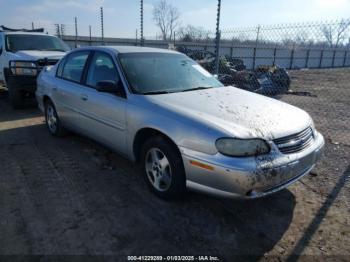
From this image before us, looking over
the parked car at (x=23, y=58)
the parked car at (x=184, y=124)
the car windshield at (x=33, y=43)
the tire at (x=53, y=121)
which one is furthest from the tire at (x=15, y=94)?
the parked car at (x=184, y=124)

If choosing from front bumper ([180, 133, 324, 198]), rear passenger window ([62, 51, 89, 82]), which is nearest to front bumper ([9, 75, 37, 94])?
rear passenger window ([62, 51, 89, 82])

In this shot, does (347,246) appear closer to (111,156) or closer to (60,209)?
(60,209)

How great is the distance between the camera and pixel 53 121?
5742mm

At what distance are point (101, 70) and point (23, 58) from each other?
444 cm

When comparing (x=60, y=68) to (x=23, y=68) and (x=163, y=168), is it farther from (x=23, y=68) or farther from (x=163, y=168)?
(x=163, y=168)

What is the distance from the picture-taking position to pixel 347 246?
2857 mm

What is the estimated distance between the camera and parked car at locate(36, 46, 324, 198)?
9.48 ft

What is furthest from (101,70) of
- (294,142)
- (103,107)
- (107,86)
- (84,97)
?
(294,142)

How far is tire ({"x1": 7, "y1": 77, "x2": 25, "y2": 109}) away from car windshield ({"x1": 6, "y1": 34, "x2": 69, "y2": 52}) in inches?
50.2

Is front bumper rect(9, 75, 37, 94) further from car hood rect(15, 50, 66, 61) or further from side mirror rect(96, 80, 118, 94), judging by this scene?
side mirror rect(96, 80, 118, 94)

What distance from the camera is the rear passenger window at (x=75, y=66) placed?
4762mm

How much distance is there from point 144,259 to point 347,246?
1819mm

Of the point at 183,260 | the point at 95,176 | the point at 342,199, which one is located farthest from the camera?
the point at 95,176

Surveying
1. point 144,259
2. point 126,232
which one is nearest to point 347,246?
point 144,259
